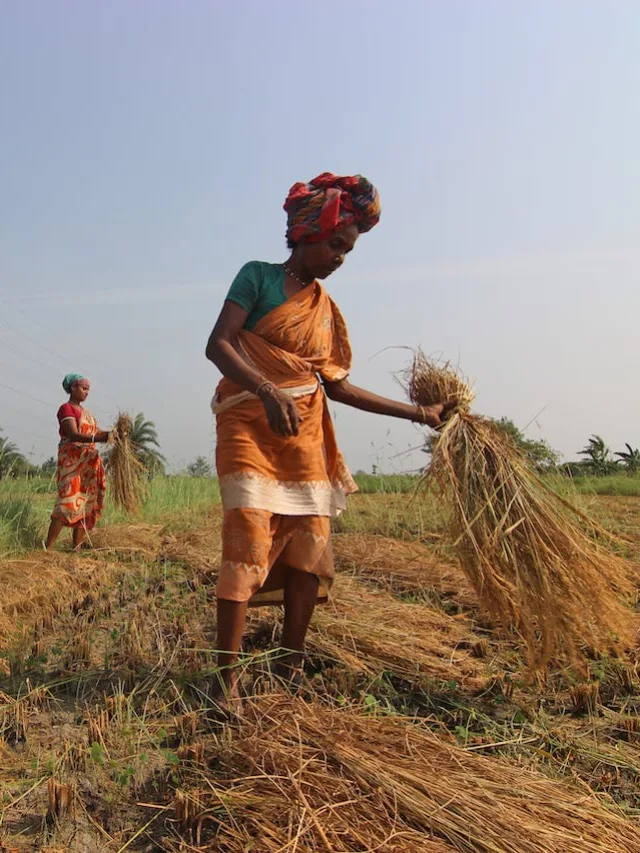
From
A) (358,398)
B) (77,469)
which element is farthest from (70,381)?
(358,398)

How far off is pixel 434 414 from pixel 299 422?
2.09 ft

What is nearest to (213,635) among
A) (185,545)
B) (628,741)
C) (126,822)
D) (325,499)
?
(325,499)

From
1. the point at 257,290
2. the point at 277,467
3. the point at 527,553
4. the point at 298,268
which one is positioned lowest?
the point at 527,553

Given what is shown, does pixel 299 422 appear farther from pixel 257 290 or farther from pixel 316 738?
pixel 316 738

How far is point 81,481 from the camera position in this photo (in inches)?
257

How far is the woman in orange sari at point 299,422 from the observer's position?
2.62 meters

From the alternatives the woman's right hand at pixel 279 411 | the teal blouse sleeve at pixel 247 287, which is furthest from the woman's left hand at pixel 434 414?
the teal blouse sleeve at pixel 247 287

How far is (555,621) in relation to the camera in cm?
260

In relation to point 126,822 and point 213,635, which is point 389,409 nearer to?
point 213,635

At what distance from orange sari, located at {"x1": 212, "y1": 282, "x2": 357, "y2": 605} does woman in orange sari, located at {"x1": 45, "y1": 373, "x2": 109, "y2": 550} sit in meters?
3.83

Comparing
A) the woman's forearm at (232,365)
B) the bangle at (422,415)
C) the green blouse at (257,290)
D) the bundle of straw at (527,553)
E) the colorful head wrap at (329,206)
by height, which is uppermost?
the colorful head wrap at (329,206)

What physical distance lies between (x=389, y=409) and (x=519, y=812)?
170 cm

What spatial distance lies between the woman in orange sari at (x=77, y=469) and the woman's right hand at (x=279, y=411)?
165 inches

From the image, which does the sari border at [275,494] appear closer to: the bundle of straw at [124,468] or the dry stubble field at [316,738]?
the dry stubble field at [316,738]
